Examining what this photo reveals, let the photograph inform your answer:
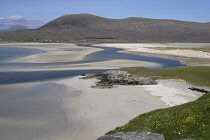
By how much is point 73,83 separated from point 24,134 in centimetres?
1637

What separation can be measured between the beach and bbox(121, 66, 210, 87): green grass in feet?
7.42

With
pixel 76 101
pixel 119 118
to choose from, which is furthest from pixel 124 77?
pixel 119 118

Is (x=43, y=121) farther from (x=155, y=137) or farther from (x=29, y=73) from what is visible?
(x=29, y=73)

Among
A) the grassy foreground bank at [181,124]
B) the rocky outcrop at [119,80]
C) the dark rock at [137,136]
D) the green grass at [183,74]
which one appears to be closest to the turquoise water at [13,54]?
the rocky outcrop at [119,80]

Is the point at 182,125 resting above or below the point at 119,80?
above

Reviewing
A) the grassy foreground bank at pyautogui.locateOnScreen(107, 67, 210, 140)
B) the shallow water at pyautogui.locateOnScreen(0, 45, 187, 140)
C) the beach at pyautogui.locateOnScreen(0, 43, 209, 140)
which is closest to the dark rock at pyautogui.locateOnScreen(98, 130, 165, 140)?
the grassy foreground bank at pyautogui.locateOnScreen(107, 67, 210, 140)

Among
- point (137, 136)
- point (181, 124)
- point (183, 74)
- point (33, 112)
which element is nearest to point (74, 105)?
point (33, 112)

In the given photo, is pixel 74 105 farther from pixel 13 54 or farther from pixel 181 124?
pixel 13 54

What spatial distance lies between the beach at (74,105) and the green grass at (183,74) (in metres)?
2.26

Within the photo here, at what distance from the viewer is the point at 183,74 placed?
3344 cm

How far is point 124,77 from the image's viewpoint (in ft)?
107

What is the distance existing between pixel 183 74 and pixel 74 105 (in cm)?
1922

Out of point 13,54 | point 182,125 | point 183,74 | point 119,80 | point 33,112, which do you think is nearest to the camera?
point 182,125

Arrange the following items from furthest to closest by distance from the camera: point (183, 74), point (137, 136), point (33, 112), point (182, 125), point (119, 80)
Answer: point (183, 74)
point (119, 80)
point (33, 112)
point (182, 125)
point (137, 136)
